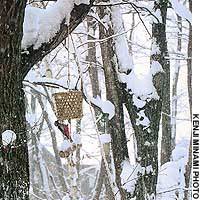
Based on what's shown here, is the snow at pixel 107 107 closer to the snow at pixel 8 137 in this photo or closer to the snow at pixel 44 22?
the snow at pixel 44 22

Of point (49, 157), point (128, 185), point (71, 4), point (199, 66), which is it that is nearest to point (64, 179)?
point (49, 157)

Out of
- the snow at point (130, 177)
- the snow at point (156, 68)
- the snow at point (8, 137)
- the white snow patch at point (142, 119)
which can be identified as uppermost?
the snow at point (156, 68)

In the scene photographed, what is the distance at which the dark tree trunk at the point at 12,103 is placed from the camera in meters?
2.72

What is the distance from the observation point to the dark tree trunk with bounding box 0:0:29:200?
2717 millimetres

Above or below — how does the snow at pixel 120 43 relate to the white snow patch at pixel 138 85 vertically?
above

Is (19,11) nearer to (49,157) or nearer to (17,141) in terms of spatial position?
(17,141)

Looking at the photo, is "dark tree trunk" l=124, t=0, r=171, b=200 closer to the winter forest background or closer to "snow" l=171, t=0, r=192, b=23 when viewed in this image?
the winter forest background

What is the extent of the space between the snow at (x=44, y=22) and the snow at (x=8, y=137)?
0.54m

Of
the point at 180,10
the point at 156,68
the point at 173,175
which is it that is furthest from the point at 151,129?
the point at 173,175

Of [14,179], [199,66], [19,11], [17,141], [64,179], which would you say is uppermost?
[19,11]

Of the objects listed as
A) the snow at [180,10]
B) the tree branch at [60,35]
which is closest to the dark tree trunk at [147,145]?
the snow at [180,10]

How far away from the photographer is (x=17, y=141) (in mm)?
2801

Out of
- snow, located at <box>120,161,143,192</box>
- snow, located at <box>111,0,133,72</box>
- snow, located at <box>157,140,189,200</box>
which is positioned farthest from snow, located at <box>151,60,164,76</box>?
snow, located at <box>157,140,189,200</box>

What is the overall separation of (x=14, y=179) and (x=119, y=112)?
2642 millimetres
